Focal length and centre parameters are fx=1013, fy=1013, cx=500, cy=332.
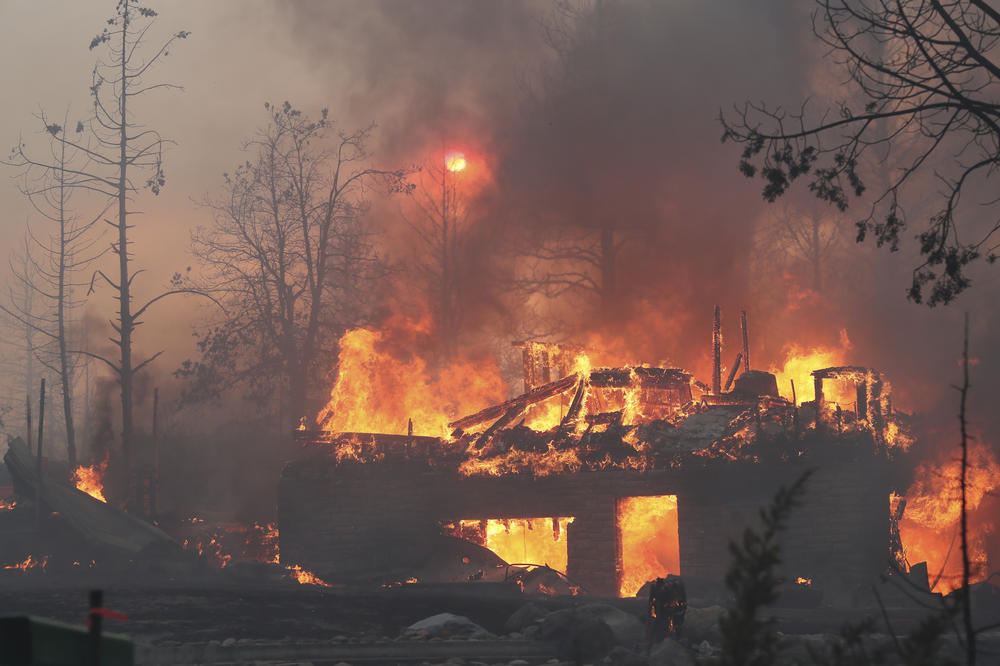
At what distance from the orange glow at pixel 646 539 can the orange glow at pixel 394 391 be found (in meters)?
7.79

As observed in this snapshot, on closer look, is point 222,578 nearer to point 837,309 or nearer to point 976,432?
point 976,432

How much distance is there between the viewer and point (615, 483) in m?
20.8

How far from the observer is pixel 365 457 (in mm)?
23297

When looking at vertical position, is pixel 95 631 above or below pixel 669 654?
above

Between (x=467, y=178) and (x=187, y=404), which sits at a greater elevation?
(x=467, y=178)

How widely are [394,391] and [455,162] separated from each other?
10519 mm

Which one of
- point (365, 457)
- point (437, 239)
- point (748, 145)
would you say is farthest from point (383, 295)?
point (748, 145)

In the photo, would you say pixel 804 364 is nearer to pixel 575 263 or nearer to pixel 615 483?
pixel 575 263

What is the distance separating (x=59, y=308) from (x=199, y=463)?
890 centimetres

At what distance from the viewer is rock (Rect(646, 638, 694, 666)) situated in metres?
11.8

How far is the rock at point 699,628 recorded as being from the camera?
42.7ft

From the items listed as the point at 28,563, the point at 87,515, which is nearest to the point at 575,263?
the point at 87,515

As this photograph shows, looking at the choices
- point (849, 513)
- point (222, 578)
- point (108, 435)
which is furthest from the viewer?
point (108, 435)

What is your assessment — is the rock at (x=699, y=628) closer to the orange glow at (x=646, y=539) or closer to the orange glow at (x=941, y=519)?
the orange glow at (x=646, y=539)
